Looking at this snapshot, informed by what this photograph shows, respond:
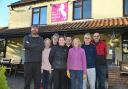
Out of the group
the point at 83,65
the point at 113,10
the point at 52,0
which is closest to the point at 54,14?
the point at 52,0

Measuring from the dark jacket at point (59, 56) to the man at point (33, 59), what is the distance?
40 centimetres

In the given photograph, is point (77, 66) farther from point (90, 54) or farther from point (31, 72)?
point (31, 72)

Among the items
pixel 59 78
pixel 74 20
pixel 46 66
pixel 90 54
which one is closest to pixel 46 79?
pixel 46 66

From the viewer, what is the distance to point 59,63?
8742 mm

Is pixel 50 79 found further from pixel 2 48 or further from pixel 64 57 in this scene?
pixel 2 48

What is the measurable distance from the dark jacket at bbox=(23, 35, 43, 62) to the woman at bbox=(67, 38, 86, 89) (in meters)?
0.90

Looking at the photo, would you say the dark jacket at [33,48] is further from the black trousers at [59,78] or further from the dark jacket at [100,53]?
the dark jacket at [100,53]

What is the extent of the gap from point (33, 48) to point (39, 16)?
44.3ft

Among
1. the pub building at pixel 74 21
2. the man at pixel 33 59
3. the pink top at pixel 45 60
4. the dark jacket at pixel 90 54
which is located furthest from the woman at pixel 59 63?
the pub building at pixel 74 21

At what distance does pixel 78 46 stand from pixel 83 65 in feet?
1.76

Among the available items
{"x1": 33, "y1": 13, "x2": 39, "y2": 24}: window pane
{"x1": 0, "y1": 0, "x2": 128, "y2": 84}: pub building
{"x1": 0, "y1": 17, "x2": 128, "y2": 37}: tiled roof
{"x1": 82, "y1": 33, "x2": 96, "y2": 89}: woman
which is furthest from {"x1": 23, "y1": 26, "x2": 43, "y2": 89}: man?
{"x1": 33, "y1": 13, "x2": 39, "y2": 24}: window pane

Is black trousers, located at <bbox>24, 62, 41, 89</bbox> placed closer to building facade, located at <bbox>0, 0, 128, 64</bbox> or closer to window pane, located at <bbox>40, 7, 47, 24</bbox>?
building facade, located at <bbox>0, 0, 128, 64</bbox>

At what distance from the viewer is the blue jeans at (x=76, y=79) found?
28.0 feet

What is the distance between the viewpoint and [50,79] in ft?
31.2
